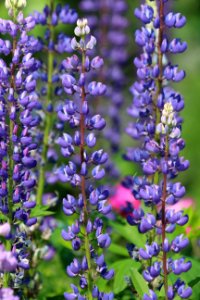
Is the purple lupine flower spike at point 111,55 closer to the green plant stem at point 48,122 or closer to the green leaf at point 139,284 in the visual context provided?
the green plant stem at point 48,122

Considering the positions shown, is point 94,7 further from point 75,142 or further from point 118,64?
point 75,142

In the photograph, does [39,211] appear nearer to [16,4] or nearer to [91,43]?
[91,43]

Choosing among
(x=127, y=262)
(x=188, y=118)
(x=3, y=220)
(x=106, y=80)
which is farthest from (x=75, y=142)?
(x=188, y=118)

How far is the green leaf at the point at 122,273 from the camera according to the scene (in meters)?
3.25

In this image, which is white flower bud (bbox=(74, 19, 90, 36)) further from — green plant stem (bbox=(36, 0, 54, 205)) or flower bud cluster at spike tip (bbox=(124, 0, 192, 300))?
green plant stem (bbox=(36, 0, 54, 205))

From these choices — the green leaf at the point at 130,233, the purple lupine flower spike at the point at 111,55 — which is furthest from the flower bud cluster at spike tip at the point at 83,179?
the purple lupine flower spike at the point at 111,55

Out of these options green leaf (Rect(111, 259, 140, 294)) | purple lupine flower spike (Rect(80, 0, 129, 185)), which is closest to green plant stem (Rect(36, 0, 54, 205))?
green leaf (Rect(111, 259, 140, 294))

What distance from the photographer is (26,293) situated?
3.44 meters

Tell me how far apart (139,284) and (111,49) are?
3083 millimetres

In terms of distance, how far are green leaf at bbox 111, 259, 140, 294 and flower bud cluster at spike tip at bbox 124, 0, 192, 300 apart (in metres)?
0.14

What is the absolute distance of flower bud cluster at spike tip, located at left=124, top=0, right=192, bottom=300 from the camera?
9.15ft

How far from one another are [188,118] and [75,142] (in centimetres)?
602

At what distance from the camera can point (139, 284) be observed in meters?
2.87

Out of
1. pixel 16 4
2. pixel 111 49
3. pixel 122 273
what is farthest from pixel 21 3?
pixel 111 49
